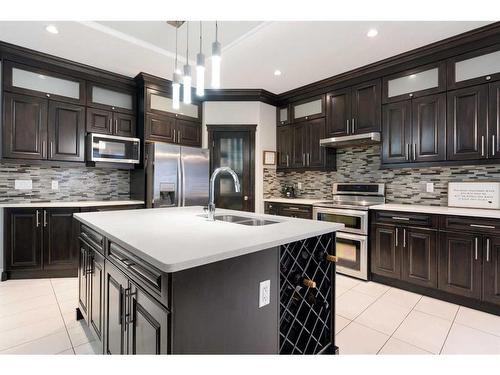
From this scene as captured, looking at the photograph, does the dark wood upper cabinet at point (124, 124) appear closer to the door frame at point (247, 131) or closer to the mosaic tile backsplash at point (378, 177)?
the door frame at point (247, 131)

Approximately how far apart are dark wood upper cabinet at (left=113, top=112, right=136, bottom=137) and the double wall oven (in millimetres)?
2986

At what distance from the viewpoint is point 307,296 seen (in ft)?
5.34

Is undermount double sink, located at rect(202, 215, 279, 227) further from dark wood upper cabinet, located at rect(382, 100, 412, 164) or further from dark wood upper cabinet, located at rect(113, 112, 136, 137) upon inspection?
dark wood upper cabinet, located at rect(113, 112, 136, 137)

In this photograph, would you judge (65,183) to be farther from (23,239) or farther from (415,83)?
(415,83)

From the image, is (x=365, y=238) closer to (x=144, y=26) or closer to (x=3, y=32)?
(x=144, y=26)

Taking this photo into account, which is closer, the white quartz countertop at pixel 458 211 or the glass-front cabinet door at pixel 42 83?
the white quartz countertop at pixel 458 211

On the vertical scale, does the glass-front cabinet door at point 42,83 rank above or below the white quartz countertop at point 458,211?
above

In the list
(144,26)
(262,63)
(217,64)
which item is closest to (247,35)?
(262,63)

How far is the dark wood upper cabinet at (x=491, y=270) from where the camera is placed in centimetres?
234

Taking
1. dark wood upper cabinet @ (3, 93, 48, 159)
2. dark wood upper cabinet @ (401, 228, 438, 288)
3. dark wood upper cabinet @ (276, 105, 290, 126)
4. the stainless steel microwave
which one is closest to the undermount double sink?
dark wood upper cabinet @ (401, 228, 438, 288)

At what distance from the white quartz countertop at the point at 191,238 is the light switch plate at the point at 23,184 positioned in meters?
2.39

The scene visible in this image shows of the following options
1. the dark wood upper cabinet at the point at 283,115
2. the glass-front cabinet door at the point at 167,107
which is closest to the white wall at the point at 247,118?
the glass-front cabinet door at the point at 167,107
